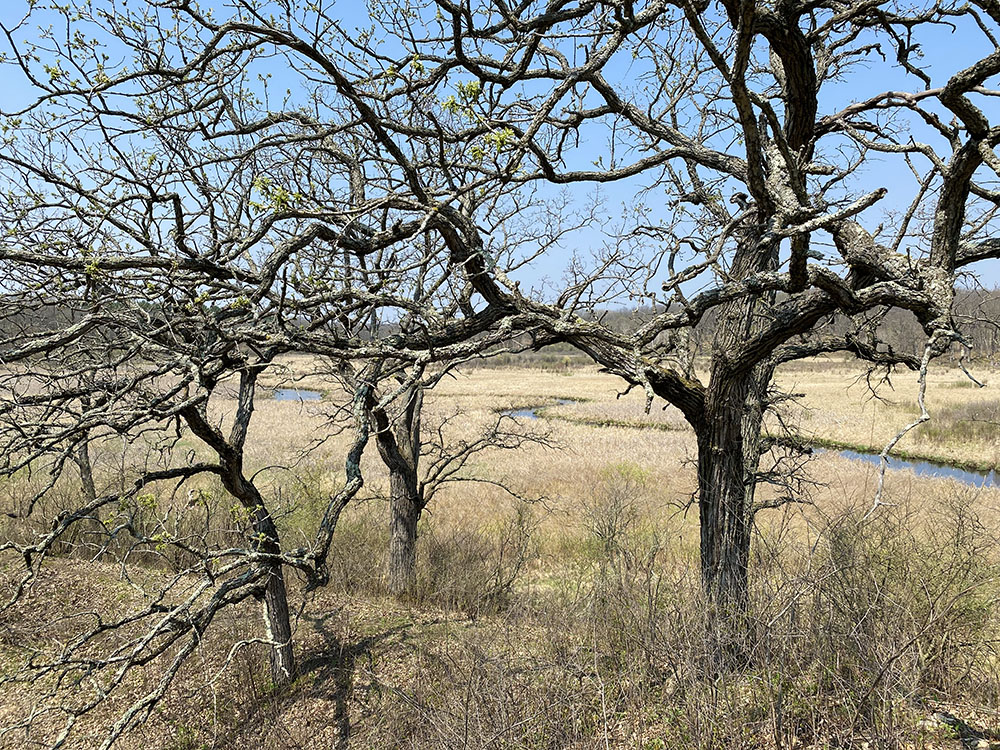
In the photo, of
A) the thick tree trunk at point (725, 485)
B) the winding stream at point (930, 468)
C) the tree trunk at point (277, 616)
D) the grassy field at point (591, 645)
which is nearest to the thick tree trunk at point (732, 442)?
the thick tree trunk at point (725, 485)

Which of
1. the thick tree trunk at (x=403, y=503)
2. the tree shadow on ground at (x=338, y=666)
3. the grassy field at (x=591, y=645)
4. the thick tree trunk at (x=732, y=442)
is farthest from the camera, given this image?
the thick tree trunk at (x=403, y=503)

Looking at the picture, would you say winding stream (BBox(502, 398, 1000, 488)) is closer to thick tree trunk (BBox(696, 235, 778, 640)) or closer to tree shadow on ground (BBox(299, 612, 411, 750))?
tree shadow on ground (BBox(299, 612, 411, 750))

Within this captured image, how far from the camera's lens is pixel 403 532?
8500 millimetres

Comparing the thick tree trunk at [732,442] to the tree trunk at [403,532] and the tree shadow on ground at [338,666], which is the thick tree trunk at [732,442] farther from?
the tree trunk at [403,532]

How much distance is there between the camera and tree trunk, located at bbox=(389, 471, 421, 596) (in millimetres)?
8367

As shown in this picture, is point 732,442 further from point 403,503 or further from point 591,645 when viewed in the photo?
point 403,503

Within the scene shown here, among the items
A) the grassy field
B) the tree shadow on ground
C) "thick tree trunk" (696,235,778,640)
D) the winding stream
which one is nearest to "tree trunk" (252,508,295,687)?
the grassy field

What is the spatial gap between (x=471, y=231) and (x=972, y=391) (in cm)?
4080

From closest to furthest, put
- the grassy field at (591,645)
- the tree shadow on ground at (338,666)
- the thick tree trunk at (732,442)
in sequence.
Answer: the grassy field at (591,645), the thick tree trunk at (732,442), the tree shadow on ground at (338,666)

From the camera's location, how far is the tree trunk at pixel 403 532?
329 inches

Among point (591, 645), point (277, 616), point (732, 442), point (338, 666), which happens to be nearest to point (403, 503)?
point (338, 666)

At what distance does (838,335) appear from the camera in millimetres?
5254

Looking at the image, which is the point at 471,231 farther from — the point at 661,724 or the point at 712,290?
the point at 661,724

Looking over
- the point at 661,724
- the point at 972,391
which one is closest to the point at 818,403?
the point at 972,391
